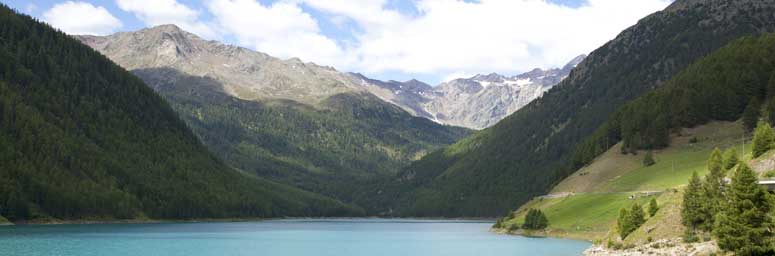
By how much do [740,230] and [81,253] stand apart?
275 ft

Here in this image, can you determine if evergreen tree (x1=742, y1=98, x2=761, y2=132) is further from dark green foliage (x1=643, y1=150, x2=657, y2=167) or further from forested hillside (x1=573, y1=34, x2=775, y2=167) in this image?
dark green foliage (x1=643, y1=150, x2=657, y2=167)

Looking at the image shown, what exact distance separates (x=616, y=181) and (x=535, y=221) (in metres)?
19.0

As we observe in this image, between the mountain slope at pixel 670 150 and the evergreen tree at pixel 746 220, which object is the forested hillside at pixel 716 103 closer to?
the mountain slope at pixel 670 150

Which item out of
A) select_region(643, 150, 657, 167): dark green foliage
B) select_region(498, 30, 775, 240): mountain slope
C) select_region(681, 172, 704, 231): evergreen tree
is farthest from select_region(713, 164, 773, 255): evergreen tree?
select_region(643, 150, 657, 167): dark green foliage

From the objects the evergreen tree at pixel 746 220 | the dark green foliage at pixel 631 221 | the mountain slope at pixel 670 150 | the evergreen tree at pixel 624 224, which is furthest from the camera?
the mountain slope at pixel 670 150

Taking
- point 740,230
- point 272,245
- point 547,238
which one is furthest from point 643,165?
point 740,230

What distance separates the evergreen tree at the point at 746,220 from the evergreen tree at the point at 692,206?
1257 centimetres

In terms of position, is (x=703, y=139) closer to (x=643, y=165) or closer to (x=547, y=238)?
(x=643, y=165)

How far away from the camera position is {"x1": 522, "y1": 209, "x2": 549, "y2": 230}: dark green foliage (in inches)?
6323

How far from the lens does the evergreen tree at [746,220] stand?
66.1 metres

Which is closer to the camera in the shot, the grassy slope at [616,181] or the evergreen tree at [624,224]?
the evergreen tree at [624,224]

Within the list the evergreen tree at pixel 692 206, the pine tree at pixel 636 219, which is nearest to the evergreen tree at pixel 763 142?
the pine tree at pixel 636 219

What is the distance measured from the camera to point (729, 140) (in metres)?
164

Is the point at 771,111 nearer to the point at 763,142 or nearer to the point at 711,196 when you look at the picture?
the point at 763,142
